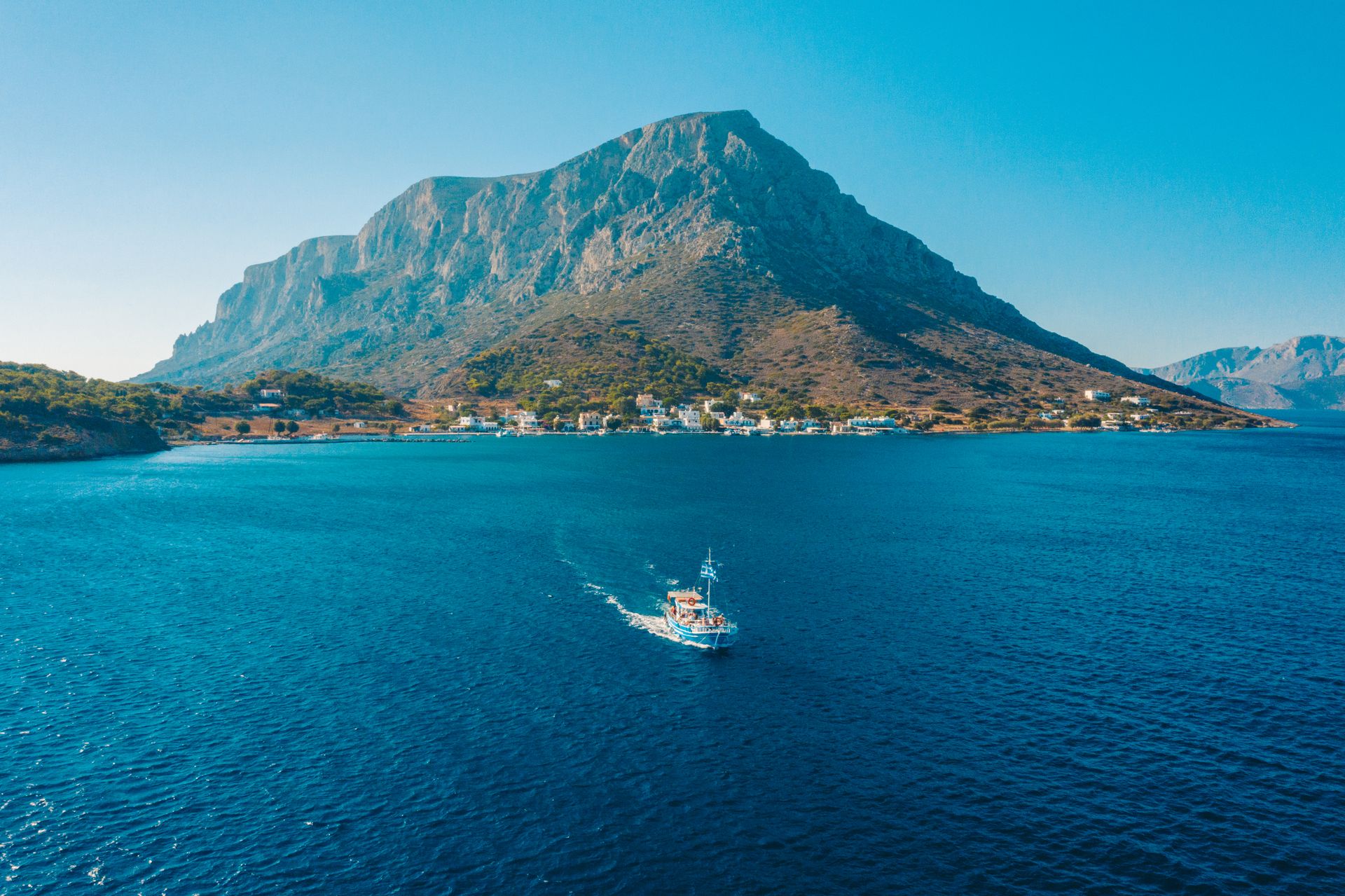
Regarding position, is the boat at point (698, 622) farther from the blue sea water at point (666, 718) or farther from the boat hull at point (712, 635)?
the blue sea water at point (666, 718)

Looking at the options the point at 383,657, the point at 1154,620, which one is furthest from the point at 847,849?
the point at 1154,620

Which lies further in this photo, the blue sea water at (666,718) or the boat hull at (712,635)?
the boat hull at (712,635)

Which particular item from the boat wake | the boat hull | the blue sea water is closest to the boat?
the boat hull

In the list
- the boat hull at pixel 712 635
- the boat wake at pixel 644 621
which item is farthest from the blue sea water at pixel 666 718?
the boat hull at pixel 712 635

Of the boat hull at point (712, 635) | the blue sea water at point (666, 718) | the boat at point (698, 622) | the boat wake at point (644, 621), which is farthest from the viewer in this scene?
the boat wake at point (644, 621)

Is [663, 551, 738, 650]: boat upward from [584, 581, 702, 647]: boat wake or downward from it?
upward

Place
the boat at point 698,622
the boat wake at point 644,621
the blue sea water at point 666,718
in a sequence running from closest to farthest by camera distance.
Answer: the blue sea water at point 666,718
the boat at point 698,622
the boat wake at point 644,621

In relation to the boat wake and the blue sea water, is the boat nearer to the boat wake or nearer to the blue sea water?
the boat wake

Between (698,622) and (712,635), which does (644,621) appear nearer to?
(698,622)
